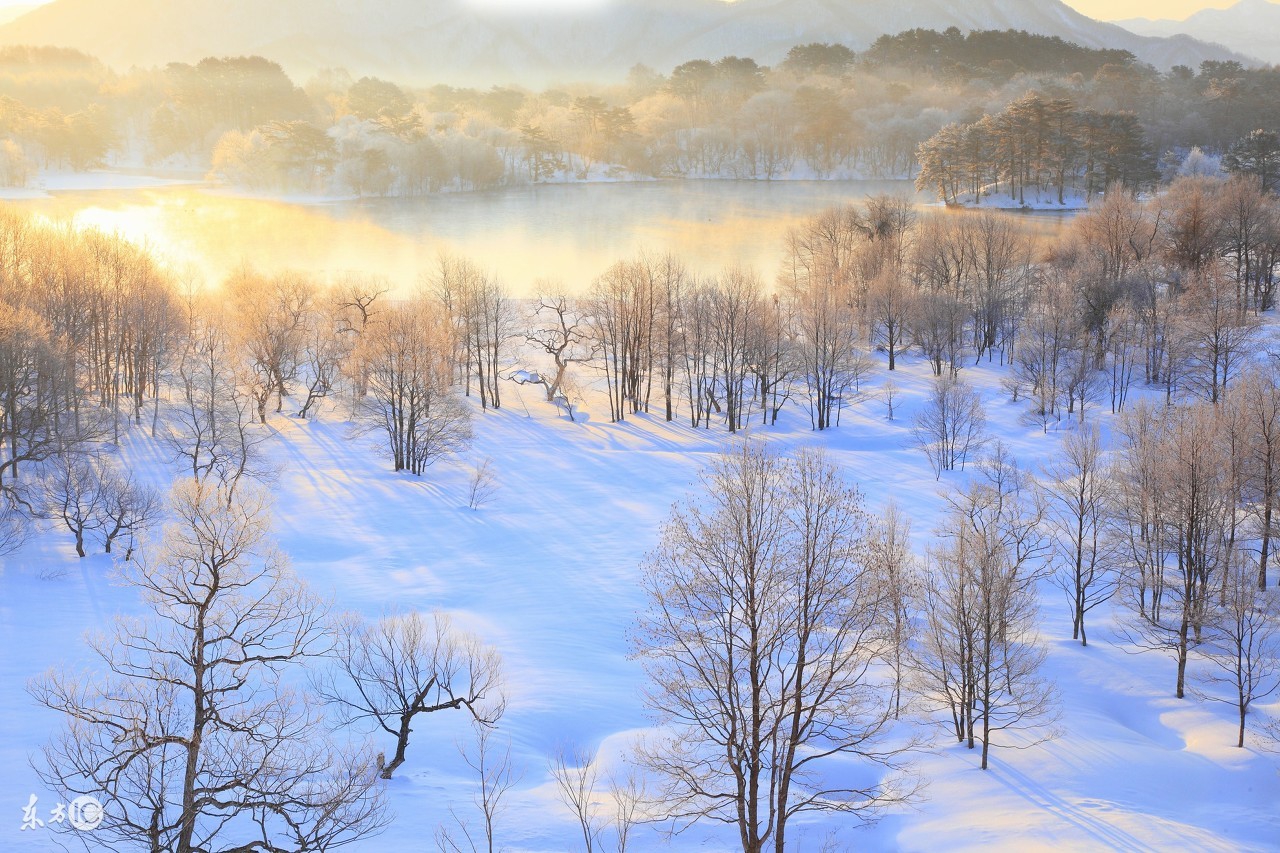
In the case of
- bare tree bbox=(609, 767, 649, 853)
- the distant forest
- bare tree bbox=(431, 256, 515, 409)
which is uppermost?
the distant forest

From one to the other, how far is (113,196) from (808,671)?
92.6 metres

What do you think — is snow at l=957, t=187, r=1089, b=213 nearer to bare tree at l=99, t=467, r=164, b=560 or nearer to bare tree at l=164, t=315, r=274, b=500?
bare tree at l=164, t=315, r=274, b=500

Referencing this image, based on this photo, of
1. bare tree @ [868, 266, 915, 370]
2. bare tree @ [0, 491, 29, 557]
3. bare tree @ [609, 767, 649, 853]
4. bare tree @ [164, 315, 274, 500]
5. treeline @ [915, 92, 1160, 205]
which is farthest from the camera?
treeline @ [915, 92, 1160, 205]

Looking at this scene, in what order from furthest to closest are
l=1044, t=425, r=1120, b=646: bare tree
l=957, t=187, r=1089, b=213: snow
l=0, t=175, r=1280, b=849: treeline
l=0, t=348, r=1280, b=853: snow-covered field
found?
l=957, t=187, r=1089, b=213: snow
l=1044, t=425, r=1120, b=646: bare tree
l=0, t=348, r=1280, b=853: snow-covered field
l=0, t=175, r=1280, b=849: treeline

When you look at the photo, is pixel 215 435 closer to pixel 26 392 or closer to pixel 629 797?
pixel 26 392

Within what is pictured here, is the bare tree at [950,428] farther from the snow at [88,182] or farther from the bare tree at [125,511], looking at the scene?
the snow at [88,182]

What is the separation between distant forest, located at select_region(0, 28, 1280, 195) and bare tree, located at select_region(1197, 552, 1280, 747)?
2287 inches

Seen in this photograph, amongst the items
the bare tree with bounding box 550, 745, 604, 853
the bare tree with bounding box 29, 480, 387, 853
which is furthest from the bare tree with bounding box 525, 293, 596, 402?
the bare tree with bounding box 550, 745, 604, 853

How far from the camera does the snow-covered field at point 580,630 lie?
15.0m

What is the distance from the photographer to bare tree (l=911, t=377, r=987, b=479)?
35562 mm

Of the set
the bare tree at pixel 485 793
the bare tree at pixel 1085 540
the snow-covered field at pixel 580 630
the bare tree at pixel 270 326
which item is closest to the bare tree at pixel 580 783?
the snow-covered field at pixel 580 630

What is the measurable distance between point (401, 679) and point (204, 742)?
3.65m

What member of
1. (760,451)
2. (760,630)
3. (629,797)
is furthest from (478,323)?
(629,797)

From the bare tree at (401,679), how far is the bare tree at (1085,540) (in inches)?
593
